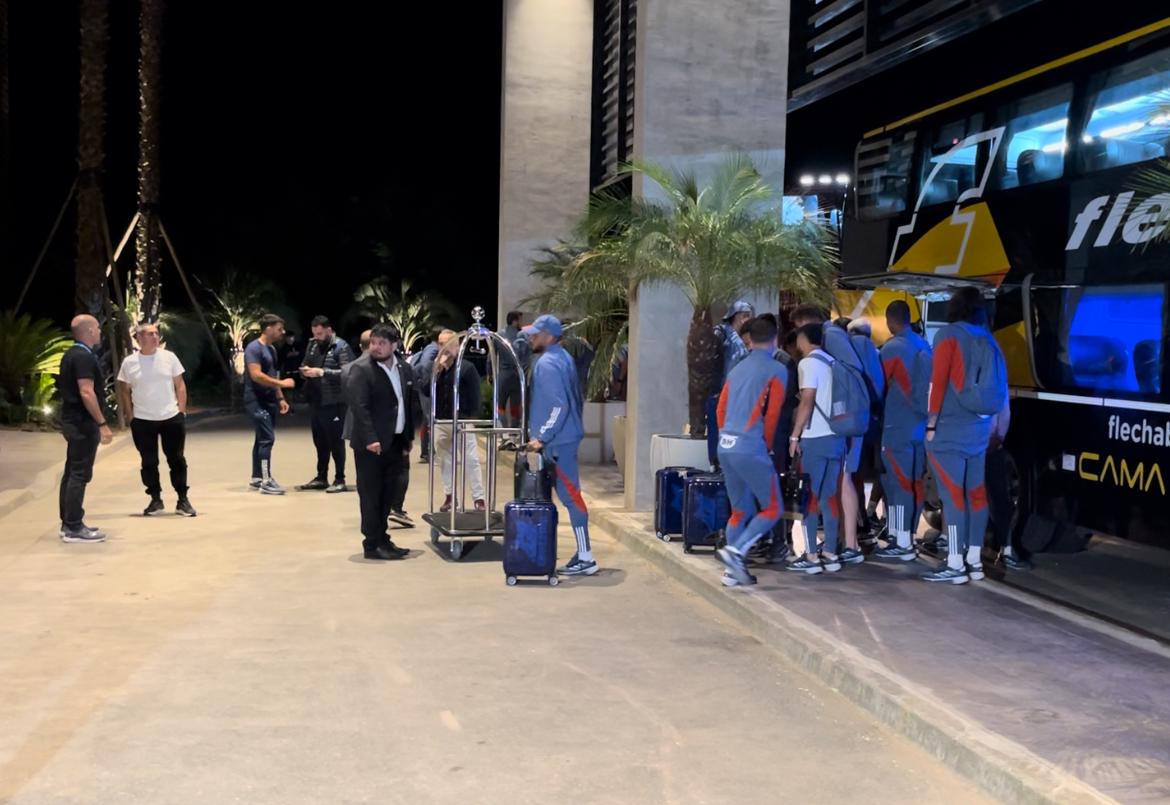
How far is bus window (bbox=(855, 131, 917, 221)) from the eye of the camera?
40.9 feet

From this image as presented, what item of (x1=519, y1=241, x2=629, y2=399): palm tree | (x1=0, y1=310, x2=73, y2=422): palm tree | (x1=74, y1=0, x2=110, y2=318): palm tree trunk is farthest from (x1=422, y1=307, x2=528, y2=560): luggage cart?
(x1=74, y1=0, x2=110, y2=318): palm tree trunk

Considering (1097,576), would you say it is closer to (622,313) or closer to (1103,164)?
(1103,164)

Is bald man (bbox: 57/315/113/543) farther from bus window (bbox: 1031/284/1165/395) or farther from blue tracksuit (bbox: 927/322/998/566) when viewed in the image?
bus window (bbox: 1031/284/1165/395)

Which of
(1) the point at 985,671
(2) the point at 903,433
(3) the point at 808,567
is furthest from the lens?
(2) the point at 903,433

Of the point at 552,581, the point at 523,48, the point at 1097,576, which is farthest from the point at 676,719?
the point at 523,48

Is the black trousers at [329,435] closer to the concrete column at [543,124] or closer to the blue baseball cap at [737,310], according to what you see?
the blue baseball cap at [737,310]

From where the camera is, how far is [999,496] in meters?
10.2

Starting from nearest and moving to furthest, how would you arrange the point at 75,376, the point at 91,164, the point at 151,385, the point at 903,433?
1. the point at 903,433
2. the point at 75,376
3. the point at 151,385
4. the point at 91,164

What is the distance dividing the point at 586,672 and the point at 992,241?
5.83 m

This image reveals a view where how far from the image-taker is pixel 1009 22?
14.5 m

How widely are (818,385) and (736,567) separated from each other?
1469 millimetres

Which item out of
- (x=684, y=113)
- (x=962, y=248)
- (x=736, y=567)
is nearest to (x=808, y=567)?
(x=736, y=567)

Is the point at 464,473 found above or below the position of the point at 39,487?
above

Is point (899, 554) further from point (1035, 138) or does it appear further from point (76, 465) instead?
point (76, 465)
